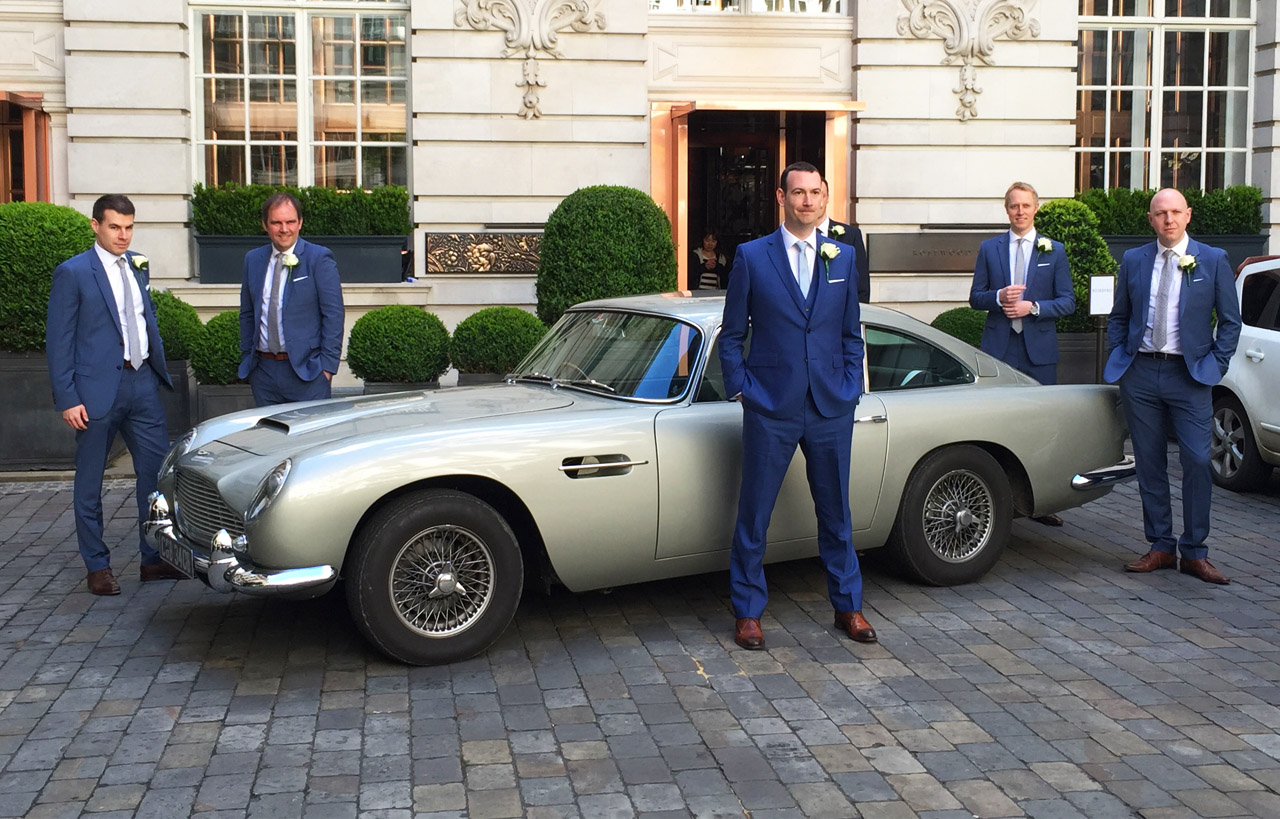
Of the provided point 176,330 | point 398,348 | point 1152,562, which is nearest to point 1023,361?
point 1152,562

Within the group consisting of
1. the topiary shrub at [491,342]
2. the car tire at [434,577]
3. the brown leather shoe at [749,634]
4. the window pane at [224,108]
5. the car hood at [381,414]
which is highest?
the window pane at [224,108]

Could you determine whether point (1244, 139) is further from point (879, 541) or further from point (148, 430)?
point (148, 430)

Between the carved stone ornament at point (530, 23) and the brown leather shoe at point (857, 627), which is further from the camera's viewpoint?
the carved stone ornament at point (530, 23)

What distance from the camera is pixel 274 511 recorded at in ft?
16.6

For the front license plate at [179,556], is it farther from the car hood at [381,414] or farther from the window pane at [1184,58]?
the window pane at [1184,58]

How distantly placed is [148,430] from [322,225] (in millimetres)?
7817

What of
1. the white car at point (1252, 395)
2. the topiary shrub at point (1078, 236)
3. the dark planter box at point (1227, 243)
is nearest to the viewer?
the white car at point (1252, 395)

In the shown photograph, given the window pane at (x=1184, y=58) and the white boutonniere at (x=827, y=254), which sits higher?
the window pane at (x=1184, y=58)

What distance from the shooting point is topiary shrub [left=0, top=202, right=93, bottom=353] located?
9547 mm

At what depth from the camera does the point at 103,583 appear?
6.61 meters

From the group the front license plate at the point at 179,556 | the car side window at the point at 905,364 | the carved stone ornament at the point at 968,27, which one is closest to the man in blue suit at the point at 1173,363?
the car side window at the point at 905,364

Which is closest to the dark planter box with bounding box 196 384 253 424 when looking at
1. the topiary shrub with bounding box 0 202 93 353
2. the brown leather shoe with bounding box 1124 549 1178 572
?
the topiary shrub with bounding box 0 202 93 353

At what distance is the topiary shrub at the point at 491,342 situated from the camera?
10469 mm

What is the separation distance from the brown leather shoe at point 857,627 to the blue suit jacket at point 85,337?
12.0 feet
